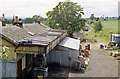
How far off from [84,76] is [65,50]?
3.88 meters

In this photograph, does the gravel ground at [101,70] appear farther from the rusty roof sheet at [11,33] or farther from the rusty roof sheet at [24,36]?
the rusty roof sheet at [11,33]

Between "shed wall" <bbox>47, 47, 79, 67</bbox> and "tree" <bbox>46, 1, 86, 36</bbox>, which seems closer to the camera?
"shed wall" <bbox>47, 47, 79, 67</bbox>

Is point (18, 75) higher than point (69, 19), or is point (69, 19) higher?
point (69, 19)

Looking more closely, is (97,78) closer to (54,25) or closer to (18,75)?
(18,75)

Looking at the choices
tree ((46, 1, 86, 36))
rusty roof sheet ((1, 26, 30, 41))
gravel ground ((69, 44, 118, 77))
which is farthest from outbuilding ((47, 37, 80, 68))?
tree ((46, 1, 86, 36))

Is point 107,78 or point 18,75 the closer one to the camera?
point 18,75

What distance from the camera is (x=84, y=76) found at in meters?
14.2

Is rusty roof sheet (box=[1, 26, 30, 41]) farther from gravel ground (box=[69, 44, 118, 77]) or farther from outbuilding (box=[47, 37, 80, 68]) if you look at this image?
gravel ground (box=[69, 44, 118, 77])

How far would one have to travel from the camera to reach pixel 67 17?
118ft

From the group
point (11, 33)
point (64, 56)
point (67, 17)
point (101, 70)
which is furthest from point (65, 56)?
point (67, 17)

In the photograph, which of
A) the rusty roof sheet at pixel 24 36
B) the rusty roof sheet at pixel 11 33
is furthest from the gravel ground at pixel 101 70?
the rusty roof sheet at pixel 11 33

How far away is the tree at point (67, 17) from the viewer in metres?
35.8

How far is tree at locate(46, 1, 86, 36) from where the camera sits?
35812 millimetres

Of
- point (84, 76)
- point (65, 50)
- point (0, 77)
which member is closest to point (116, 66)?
point (84, 76)
